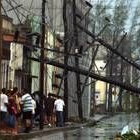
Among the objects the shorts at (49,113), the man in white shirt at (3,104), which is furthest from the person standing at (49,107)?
the man in white shirt at (3,104)

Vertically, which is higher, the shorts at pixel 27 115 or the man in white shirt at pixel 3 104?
the man in white shirt at pixel 3 104

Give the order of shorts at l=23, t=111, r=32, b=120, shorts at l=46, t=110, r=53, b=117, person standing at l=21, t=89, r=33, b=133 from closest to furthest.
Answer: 1. person standing at l=21, t=89, r=33, b=133
2. shorts at l=23, t=111, r=32, b=120
3. shorts at l=46, t=110, r=53, b=117

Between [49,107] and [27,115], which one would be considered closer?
[27,115]

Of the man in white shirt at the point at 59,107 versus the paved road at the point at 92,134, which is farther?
the man in white shirt at the point at 59,107

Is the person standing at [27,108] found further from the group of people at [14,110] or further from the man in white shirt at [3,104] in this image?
the man in white shirt at [3,104]

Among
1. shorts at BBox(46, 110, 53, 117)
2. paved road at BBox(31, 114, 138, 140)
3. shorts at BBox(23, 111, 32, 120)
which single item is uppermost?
shorts at BBox(46, 110, 53, 117)

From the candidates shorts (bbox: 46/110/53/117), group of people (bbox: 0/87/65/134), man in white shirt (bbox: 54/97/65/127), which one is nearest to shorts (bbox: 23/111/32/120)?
group of people (bbox: 0/87/65/134)

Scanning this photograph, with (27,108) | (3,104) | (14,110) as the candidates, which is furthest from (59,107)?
(3,104)

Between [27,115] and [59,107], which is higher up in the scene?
[59,107]

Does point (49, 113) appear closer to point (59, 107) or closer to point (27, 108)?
point (59, 107)

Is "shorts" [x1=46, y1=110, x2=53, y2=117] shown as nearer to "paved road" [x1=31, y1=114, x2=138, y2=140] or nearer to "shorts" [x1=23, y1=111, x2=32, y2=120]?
"paved road" [x1=31, y1=114, x2=138, y2=140]

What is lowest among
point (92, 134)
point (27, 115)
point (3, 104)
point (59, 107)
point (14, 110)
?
point (92, 134)

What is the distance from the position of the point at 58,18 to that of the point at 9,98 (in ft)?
89.9

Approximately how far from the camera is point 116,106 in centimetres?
9975
